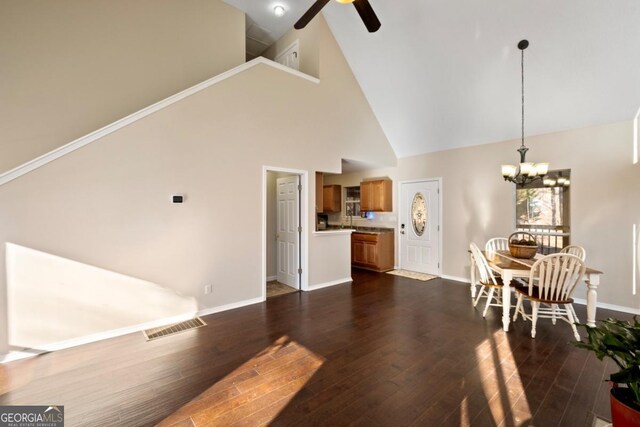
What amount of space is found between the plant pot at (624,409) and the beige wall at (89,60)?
19.3 ft

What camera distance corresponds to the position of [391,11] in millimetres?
4246

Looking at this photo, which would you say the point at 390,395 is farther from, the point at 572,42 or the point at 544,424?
the point at 572,42

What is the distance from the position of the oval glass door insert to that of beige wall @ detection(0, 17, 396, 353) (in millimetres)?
2512

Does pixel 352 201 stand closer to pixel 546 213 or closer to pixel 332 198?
pixel 332 198

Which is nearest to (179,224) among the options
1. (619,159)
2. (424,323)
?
(424,323)

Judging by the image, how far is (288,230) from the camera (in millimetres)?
5273

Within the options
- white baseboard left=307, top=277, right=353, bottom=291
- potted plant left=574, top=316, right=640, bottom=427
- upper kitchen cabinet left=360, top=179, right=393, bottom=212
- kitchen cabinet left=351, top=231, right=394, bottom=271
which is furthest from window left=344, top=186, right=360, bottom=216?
potted plant left=574, top=316, right=640, bottom=427

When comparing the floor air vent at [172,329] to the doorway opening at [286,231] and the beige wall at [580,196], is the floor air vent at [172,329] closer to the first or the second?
the doorway opening at [286,231]

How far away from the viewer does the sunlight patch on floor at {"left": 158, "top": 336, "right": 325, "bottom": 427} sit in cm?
191

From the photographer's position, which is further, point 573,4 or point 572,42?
point 572,42

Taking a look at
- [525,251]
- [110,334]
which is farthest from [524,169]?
[110,334]

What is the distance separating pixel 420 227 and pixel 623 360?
17.0 feet

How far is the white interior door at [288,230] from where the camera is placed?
5047 millimetres

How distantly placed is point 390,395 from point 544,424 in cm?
103
